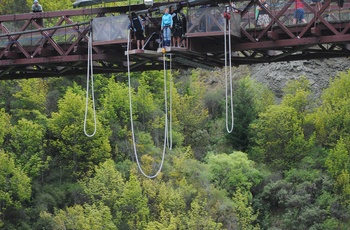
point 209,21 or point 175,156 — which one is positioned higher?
point 209,21

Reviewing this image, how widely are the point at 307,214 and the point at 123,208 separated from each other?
12.0 meters

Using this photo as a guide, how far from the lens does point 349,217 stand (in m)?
78.4

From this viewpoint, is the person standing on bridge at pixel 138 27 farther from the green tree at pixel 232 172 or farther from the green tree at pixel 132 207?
the green tree at pixel 232 172

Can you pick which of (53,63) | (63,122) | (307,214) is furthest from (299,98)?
(53,63)

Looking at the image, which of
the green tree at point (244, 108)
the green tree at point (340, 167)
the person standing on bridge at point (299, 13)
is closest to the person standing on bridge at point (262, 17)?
the person standing on bridge at point (299, 13)

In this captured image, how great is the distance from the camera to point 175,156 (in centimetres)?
7862

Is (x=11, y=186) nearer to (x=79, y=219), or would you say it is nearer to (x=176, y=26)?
(x=79, y=219)

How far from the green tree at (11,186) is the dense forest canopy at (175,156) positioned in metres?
0.08

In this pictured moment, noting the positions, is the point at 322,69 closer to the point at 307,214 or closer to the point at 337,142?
the point at 337,142

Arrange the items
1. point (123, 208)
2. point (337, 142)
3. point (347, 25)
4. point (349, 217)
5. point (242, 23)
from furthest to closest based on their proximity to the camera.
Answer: point (337, 142), point (349, 217), point (123, 208), point (242, 23), point (347, 25)

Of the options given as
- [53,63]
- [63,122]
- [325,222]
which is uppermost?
[53,63]

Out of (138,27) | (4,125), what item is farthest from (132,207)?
(138,27)

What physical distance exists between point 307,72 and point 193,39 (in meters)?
48.7

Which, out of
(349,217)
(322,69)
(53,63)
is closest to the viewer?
(53,63)
